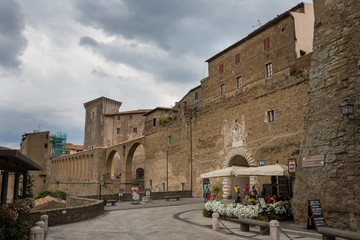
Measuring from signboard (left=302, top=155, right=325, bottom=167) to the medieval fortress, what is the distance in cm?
12

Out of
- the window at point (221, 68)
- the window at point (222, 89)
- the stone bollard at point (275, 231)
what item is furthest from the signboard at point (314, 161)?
the window at point (221, 68)

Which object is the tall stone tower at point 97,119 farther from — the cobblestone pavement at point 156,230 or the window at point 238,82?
the cobblestone pavement at point 156,230

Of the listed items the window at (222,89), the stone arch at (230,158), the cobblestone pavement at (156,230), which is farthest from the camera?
the window at (222,89)

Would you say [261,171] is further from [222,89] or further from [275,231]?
[222,89]

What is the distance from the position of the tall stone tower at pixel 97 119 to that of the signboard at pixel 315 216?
48220mm

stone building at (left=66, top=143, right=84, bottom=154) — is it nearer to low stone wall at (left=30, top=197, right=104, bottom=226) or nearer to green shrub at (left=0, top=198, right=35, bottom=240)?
low stone wall at (left=30, top=197, right=104, bottom=226)

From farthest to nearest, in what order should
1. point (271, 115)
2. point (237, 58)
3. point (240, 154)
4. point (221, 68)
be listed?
point (221, 68)
point (237, 58)
point (240, 154)
point (271, 115)

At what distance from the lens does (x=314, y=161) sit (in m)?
9.77

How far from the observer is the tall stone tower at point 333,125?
862cm

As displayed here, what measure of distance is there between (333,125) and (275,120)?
26.6ft

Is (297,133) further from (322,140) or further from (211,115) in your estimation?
(211,115)

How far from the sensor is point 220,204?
12023 millimetres

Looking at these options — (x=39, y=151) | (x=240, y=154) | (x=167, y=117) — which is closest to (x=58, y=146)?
(x=39, y=151)

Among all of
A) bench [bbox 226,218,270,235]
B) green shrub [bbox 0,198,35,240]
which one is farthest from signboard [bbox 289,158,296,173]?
green shrub [bbox 0,198,35,240]
